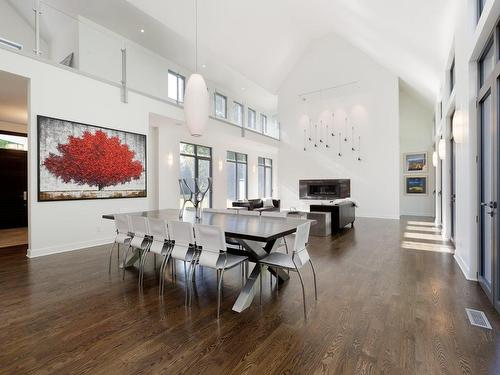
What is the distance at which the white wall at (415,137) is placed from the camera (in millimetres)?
10078

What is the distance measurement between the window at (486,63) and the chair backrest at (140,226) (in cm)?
412

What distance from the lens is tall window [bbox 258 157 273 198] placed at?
13336 mm

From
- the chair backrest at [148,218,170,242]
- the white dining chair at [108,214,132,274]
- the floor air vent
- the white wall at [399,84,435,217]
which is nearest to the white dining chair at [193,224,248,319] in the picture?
the chair backrest at [148,218,170,242]

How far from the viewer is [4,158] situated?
7488 mm

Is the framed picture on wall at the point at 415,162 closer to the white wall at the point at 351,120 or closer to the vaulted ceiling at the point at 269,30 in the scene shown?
the white wall at the point at 351,120

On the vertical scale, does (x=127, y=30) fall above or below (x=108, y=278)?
above

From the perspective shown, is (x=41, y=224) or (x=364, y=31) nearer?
(x=41, y=224)

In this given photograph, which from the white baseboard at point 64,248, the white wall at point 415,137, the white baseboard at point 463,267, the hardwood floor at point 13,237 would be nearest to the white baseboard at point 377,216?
the white wall at point 415,137

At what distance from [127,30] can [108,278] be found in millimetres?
6340

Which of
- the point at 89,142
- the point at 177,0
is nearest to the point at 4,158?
the point at 89,142

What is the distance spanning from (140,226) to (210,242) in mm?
1252

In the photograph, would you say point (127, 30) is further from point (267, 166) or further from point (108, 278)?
point (267, 166)

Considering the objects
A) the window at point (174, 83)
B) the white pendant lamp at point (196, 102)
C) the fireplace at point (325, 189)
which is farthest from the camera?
the fireplace at point (325, 189)

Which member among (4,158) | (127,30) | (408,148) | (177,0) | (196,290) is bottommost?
(196,290)
